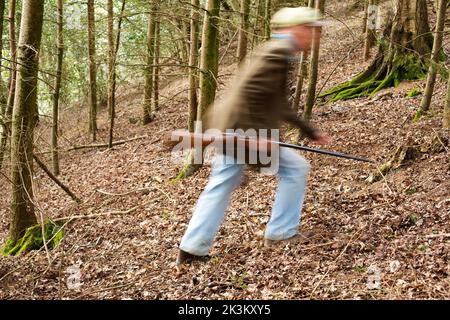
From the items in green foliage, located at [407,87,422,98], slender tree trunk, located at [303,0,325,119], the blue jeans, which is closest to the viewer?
the blue jeans

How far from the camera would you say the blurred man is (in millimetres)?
4141

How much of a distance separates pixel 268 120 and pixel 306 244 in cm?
163

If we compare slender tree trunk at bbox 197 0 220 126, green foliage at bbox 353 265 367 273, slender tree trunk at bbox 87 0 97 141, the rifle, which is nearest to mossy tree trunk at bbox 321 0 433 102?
slender tree trunk at bbox 197 0 220 126

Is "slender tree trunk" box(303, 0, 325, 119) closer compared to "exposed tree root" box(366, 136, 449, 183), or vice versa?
"exposed tree root" box(366, 136, 449, 183)

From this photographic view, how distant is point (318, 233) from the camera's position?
520 centimetres

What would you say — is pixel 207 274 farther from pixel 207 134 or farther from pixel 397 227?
pixel 397 227

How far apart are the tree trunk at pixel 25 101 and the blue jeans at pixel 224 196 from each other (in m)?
3.48

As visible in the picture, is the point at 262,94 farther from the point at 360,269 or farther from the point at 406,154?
the point at 406,154

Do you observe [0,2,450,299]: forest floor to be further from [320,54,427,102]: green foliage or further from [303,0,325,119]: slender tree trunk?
[320,54,427,102]: green foliage

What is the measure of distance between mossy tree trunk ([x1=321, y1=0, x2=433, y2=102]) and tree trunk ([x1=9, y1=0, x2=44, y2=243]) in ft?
24.4

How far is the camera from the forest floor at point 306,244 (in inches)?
169
